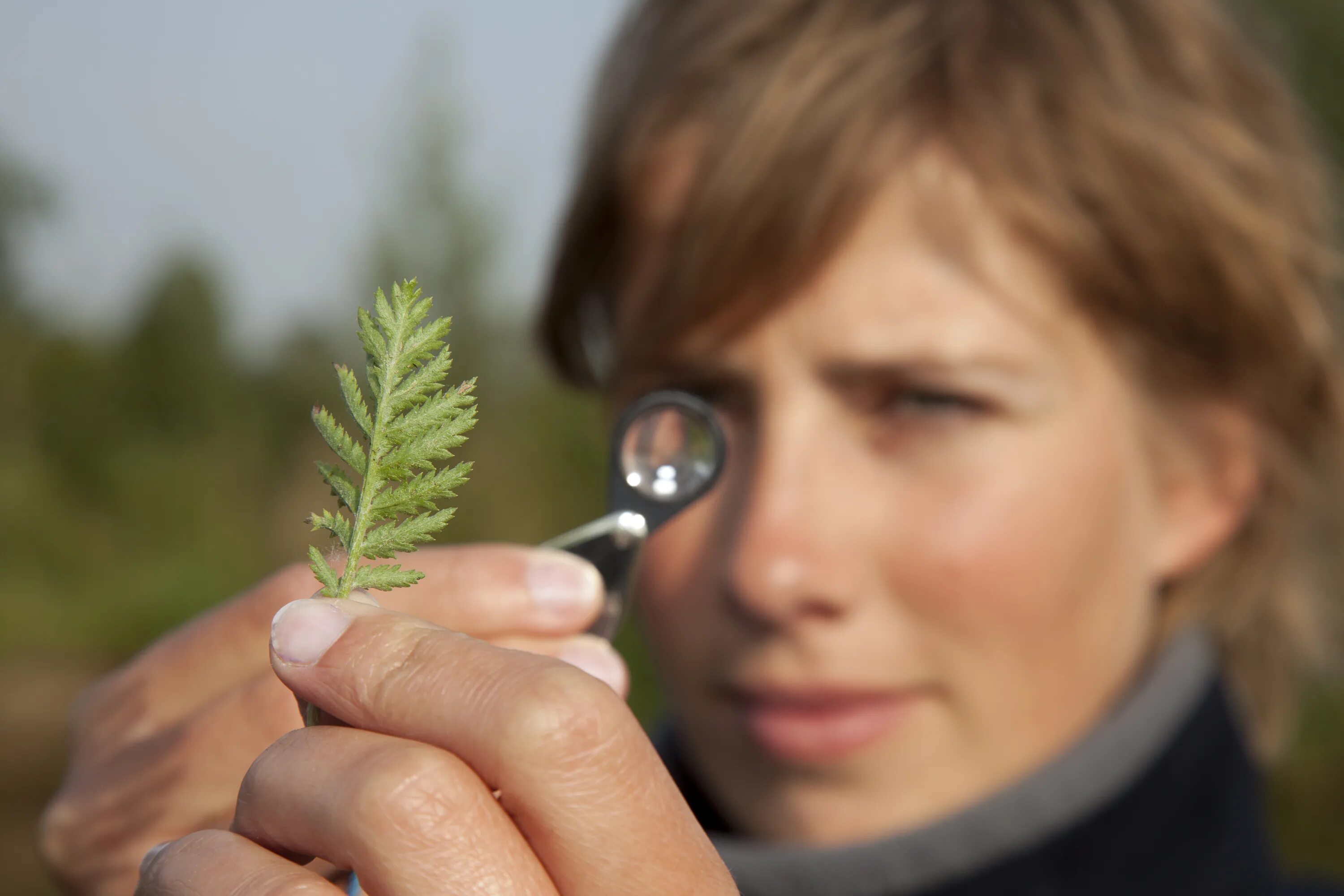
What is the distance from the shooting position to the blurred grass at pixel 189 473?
5.97m

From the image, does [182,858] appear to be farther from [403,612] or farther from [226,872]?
[403,612]

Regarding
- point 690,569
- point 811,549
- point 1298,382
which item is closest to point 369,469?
point 811,549

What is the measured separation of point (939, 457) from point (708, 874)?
1.03 m

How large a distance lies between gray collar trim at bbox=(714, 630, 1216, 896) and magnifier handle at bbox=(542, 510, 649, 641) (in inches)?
31.1

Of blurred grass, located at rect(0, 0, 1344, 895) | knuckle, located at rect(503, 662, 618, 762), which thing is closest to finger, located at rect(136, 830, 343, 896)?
knuckle, located at rect(503, 662, 618, 762)

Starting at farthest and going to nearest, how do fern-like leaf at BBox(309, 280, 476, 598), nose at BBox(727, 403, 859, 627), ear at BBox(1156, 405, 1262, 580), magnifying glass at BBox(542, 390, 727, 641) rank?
ear at BBox(1156, 405, 1262, 580)
nose at BBox(727, 403, 859, 627)
magnifying glass at BBox(542, 390, 727, 641)
fern-like leaf at BBox(309, 280, 476, 598)

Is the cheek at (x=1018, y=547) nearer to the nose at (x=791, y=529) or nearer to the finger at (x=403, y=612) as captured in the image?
the nose at (x=791, y=529)

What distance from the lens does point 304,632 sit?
0.47m

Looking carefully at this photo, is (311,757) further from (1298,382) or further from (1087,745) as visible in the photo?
(1298,382)

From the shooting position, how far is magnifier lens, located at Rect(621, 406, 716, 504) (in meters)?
0.79

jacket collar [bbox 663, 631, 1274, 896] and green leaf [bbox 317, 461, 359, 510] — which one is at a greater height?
green leaf [bbox 317, 461, 359, 510]

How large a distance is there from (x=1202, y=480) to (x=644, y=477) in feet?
4.27

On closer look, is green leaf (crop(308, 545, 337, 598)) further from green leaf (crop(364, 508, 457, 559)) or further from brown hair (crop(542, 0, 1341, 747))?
brown hair (crop(542, 0, 1341, 747))

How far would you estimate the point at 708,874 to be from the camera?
0.50m
